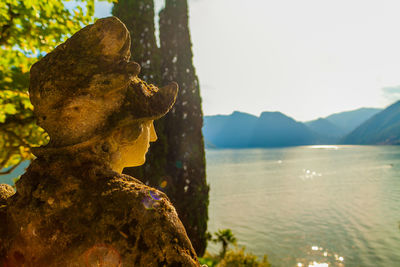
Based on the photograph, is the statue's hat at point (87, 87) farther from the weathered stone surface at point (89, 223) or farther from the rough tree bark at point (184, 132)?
the rough tree bark at point (184, 132)

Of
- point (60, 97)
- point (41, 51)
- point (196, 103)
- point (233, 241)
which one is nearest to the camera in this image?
point (60, 97)

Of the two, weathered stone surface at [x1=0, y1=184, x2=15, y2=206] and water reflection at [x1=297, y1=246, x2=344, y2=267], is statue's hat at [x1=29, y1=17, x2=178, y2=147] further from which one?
water reflection at [x1=297, y1=246, x2=344, y2=267]

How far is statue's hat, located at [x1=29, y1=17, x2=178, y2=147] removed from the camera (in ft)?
5.77

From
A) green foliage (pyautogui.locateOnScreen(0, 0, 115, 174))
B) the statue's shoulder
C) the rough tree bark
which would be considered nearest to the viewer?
the statue's shoulder

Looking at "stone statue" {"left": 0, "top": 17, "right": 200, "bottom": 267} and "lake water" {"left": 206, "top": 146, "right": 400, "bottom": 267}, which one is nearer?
"stone statue" {"left": 0, "top": 17, "right": 200, "bottom": 267}

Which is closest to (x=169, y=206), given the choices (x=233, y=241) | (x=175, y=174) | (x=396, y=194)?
(x=175, y=174)

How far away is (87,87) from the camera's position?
1.75 meters

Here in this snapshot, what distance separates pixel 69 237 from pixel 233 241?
1710 centimetres

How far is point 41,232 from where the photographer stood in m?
1.56

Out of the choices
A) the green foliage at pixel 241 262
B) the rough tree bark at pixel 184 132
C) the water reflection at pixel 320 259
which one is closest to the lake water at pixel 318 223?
the water reflection at pixel 320 259

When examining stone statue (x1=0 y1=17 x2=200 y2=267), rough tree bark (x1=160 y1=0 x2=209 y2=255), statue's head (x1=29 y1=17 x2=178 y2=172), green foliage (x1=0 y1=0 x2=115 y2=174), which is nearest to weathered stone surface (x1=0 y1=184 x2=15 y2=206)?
stone statue (x1=0 y1=17 x2=200 y2=267)

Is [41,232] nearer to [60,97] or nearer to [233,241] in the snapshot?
[60,97]

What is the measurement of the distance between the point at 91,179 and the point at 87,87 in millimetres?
645

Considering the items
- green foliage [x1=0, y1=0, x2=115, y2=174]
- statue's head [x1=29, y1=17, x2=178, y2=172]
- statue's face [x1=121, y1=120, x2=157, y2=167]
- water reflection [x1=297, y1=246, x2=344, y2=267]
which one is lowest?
water reflection [x1=297, y1=246, x2=344, y2=267]
